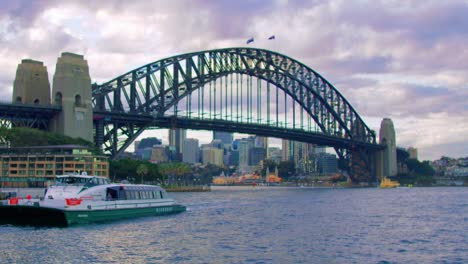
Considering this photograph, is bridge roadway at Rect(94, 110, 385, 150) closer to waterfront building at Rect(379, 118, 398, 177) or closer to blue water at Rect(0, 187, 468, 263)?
waterfront building at Rect(379, 118, 398, 177)

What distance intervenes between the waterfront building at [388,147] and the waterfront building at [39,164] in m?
93.5

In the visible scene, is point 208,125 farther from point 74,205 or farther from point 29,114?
point 74,205

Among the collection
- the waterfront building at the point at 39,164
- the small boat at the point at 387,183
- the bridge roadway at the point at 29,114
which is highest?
the bridge roadway at the point at 29,114

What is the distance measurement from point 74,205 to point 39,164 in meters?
53.6

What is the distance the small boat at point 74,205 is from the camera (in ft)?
133

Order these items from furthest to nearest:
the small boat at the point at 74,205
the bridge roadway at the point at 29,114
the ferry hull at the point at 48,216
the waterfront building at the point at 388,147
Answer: the waterfront building at the point at 388,147
the bridge roadway at the point at 29,114
the small boat at the point at 74,205
the ferry hull at the point at 48,216

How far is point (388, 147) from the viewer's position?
166625 mm

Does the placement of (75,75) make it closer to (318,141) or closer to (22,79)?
(22,79)

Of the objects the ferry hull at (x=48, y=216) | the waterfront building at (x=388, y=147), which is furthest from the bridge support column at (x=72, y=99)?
the waterfront building at (x=388, y=147)

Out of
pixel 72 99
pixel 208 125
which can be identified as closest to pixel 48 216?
pixel 72 99

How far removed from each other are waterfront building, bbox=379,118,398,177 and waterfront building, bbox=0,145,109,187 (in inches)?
3680

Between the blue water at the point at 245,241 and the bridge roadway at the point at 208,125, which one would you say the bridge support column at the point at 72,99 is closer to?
the bridge roadway at the point at 208,125

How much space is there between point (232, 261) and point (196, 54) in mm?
93303

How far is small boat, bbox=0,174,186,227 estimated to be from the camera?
4044cm
